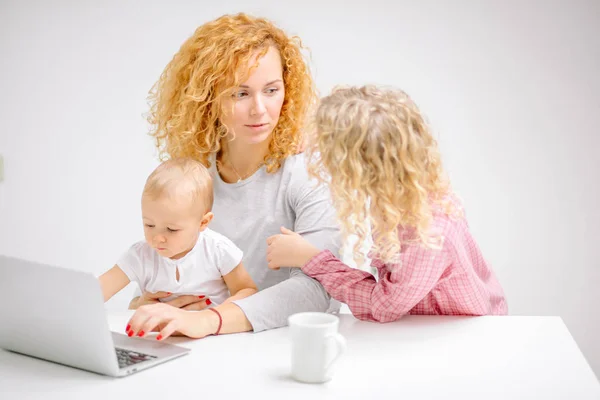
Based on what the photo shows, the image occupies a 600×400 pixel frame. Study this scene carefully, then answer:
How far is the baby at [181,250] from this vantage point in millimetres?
1419

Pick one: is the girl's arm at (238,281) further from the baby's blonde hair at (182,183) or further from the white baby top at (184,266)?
the baby's blonde hair at (182,183)

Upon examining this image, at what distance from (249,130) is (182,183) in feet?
0.85

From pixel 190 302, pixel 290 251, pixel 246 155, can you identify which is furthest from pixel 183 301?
pixel 246 155

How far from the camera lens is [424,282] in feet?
4.33

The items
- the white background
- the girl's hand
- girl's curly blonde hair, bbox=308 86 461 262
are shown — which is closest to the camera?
girl's curly blonde hair, bbox=308 86 461 262

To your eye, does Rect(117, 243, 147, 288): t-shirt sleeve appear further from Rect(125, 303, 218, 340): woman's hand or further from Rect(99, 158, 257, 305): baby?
Rect(125, 303, 218, 340): woman's hand

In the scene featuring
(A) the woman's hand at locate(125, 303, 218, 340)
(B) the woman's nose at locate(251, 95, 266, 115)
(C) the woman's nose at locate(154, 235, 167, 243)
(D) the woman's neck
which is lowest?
(A) the woman's hand at locate(125, 303, 218, 340)

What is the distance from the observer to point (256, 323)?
1362mm

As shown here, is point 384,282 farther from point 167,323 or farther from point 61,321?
point 61,321

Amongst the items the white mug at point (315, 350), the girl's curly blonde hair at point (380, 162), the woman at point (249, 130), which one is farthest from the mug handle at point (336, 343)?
the woman at point (249, 130)

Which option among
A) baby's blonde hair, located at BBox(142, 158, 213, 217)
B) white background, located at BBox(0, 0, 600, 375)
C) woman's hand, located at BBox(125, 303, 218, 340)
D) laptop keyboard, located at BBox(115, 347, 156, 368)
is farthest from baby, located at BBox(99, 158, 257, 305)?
white background, located at BBox(0, 0, 600, 375)

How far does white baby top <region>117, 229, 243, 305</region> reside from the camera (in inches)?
59.8

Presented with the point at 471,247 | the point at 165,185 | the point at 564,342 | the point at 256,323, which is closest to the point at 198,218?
the point at 165,185

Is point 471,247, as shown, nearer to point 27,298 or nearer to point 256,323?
point 256,323
